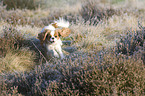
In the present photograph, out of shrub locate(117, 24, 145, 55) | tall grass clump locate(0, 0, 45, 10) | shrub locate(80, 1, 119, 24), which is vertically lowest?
shrub locate(117, 24, 145, 55)

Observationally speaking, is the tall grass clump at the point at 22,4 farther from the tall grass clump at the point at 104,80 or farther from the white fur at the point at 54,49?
the tall grass clump at the point at 104,80

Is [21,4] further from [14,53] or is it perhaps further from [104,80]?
[104,80]

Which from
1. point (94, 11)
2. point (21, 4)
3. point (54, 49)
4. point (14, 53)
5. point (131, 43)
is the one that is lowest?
point (14, 53)

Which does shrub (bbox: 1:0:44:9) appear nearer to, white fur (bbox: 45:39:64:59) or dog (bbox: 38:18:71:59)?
dog (bbox: 38:18:71:59)

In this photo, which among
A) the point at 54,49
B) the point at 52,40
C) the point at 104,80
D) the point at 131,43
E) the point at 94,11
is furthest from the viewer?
the point at 94,11

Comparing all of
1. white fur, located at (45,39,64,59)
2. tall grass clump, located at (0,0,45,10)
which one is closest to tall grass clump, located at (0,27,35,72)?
white fur, located at (45,39,64,59)

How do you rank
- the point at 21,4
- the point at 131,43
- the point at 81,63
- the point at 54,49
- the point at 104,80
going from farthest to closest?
the point at 21,4
the point at 54,49
the point at 131,43
the point at 81,63
the point at 104,80

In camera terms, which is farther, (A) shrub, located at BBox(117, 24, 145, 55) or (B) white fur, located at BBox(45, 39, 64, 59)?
(B) white fur, located at BBox(45, 39, 64, 59)

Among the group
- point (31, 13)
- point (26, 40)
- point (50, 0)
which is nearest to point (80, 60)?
point (26, 40)

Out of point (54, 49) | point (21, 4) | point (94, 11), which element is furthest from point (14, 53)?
point (21, 4)

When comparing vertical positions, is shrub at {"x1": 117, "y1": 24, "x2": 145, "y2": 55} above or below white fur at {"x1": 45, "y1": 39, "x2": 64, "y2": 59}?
above

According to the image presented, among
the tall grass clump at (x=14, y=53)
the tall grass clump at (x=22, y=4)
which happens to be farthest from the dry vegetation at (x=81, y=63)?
the tall grass clump at (x=22, y=4)

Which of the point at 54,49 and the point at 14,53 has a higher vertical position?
the point at 54,49

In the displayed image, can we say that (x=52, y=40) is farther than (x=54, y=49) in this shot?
No
